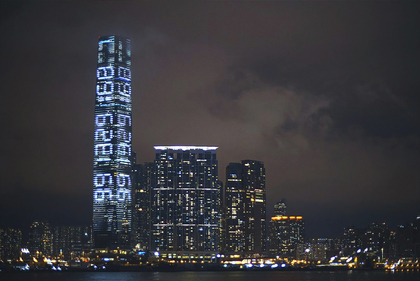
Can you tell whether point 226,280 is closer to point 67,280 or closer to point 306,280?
point 306,280

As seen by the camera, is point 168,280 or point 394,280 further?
point 394,280

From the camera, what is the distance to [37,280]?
171875 mm

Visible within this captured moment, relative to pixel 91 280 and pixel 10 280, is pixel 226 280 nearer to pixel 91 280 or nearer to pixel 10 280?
pixel 91 280

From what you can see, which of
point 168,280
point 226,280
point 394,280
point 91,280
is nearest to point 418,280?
point 394,280

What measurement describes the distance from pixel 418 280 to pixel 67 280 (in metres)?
86.8

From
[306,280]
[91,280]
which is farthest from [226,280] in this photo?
[91,280]

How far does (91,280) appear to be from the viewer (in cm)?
17238

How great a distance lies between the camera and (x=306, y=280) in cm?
17912

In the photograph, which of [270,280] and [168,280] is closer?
[168,280]

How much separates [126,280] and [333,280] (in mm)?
52175

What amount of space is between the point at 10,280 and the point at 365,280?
Answer: 87555 mm

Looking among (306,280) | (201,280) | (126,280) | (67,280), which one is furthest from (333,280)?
(67,280)

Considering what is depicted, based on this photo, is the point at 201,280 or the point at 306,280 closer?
the point at 201,280

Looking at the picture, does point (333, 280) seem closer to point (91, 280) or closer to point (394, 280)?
point (394, 280)
